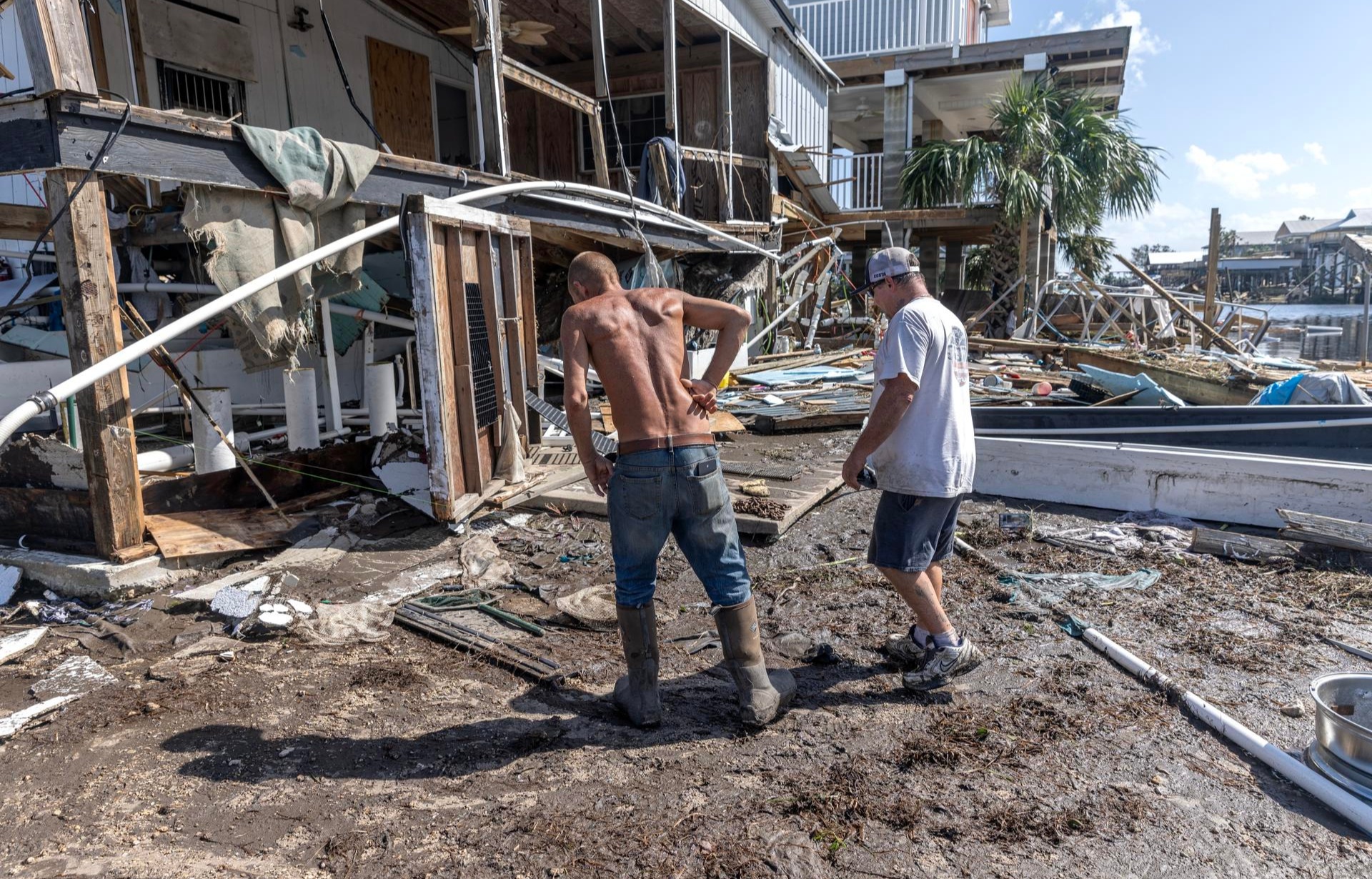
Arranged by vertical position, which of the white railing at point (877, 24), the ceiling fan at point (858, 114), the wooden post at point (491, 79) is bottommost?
the wooden post at point (491, 79)

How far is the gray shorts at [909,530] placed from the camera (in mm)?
3441

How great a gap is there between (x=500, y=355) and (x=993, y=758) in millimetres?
4560

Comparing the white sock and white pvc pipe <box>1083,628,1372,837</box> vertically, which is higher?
the white sock

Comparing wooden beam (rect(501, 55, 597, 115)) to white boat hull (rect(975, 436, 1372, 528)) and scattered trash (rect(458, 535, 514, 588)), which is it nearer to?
scattered trash (rect(458, 535, 514, 588))

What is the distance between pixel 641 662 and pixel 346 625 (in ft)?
6.24

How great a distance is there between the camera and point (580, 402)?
127 inches

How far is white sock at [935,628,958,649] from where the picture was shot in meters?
3.56

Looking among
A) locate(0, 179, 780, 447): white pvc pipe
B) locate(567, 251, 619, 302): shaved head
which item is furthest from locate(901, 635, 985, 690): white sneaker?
locate(0, 179, 780, 447): white pvc pipe

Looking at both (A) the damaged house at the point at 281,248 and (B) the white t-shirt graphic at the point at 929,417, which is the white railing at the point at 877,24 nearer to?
(A) the damaged house at the point at 281,248

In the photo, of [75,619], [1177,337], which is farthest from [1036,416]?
[1177,337]

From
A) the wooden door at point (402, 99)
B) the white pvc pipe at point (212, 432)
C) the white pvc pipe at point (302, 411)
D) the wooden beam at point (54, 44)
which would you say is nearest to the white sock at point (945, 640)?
the white pvc pipe at point (212, 432)

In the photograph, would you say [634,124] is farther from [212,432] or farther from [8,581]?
[8,581]

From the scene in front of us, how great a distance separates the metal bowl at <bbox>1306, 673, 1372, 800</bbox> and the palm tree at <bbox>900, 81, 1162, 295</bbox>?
1489cm

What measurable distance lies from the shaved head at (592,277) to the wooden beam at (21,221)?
4.83 m
